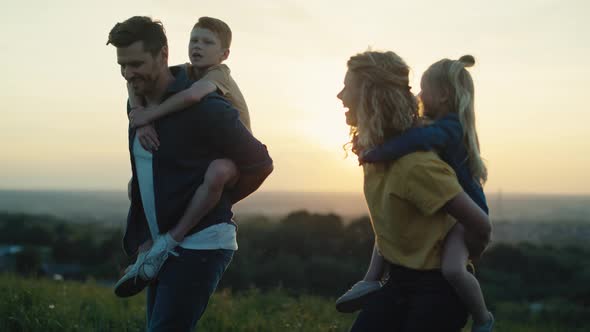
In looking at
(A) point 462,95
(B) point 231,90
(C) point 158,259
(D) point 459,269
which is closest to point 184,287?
(C) point 158,259

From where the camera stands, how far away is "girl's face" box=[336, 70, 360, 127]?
2.94 meters

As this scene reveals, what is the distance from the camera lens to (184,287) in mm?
3094

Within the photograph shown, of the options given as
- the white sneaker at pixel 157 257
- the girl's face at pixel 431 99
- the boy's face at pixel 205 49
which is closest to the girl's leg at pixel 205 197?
the white sneaker at pixel 157 257

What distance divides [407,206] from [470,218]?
25cm

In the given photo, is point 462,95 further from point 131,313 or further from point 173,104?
point 131,313

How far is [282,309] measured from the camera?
278 inches

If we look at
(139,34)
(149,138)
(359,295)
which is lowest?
(359,295)

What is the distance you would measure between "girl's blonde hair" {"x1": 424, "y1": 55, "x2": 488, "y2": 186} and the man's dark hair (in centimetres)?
121

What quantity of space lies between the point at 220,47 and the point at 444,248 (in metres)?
2.64

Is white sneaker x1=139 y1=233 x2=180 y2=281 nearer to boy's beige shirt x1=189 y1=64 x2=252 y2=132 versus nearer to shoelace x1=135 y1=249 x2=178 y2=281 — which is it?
shoelace x1=135 y1=249 x2=178 y2=281

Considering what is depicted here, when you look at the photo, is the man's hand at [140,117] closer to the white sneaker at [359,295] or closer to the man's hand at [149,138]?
the man's hand at [149,138]

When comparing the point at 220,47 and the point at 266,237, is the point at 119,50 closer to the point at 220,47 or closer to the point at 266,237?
the point at 220,47

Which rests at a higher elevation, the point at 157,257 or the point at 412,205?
the point at 412,205

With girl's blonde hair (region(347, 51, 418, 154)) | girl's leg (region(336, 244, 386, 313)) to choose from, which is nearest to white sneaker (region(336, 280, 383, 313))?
girl's leg (region(336, 244, 386, 313))
